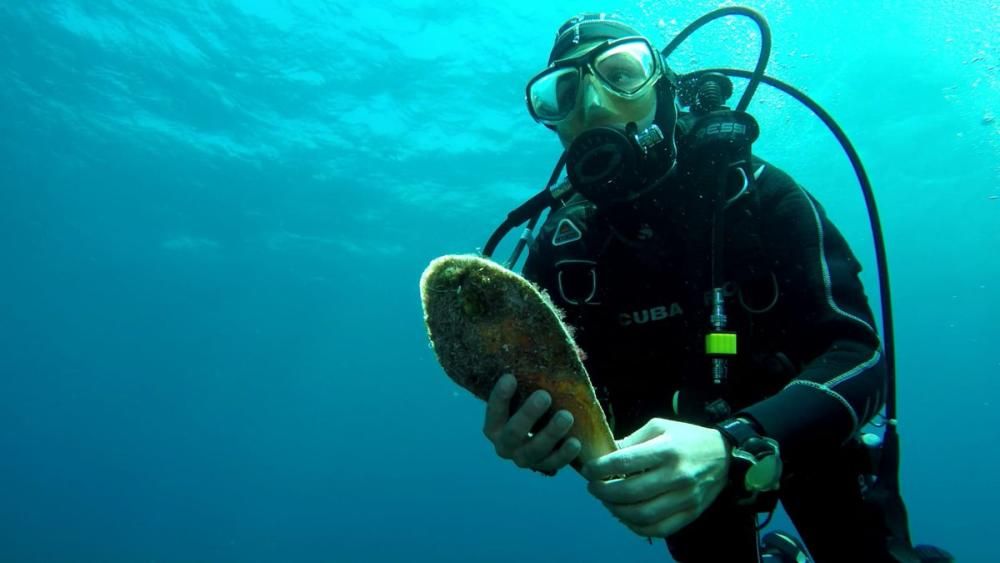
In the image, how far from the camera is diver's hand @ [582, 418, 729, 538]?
5.32ft

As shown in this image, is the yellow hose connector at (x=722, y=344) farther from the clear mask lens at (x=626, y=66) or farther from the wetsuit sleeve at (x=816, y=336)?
the clear mask lens at (x=626, y=66)

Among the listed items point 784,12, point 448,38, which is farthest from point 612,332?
point 784,12

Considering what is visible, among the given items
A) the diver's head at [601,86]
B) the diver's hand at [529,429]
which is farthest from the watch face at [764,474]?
the diver's head at [601,86]

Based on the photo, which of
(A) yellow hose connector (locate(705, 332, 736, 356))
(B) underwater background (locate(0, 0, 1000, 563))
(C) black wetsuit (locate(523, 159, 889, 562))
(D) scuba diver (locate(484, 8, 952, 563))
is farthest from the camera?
(B) underwater background (locate(0, 0, 1000, 563))

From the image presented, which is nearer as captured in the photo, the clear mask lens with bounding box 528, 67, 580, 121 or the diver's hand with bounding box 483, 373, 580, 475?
the diver's hand with bounding box 483, 373, 580, 475

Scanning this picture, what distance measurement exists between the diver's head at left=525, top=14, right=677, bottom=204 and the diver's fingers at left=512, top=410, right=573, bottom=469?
5.67ft

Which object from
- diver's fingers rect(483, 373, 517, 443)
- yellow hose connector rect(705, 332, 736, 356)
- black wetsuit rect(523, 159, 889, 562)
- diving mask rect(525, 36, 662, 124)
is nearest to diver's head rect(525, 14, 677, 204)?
diving mask rect(525, 36, 662, 124)

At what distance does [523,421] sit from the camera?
6.20 ft

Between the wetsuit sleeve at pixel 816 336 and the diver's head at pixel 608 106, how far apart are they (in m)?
0.75

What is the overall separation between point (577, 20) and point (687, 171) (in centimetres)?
192

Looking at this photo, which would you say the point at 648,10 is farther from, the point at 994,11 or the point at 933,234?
the point at 933,234

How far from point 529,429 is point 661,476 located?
473 mm

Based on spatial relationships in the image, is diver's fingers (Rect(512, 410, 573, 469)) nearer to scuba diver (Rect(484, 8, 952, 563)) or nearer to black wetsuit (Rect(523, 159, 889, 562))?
scuba diver (Rect(484, 8, 952, 563))

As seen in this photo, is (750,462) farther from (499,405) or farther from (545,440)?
(499,405)
